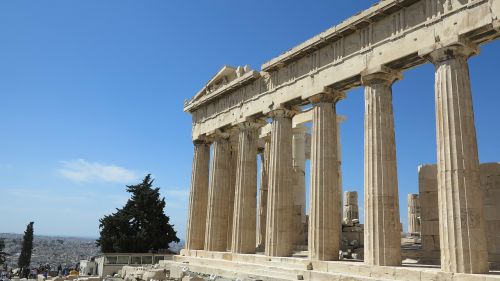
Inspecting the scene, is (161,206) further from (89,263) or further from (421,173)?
(421,173)

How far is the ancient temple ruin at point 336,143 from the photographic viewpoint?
540 inches

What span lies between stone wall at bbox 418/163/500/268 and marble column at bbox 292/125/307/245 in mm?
11254

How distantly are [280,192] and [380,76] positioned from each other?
758 cm

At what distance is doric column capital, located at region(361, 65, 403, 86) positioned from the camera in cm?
1680

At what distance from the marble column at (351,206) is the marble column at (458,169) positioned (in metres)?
18.5

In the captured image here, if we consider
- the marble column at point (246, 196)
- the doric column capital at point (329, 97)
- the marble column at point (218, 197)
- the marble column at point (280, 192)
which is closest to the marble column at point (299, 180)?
the marble column at point (218, 197)

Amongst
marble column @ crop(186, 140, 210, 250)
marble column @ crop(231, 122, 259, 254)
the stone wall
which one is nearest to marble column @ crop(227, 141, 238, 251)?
marble column @ crop(186, 140, 210, 250)

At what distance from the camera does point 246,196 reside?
24.2 meters

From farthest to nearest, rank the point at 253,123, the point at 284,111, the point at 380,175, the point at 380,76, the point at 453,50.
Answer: the point at 253,123 → the point at 284,111 → the point at 380,76 → the point at 380,175 → the point at 453,50

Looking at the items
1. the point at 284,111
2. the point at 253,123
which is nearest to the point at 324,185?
the point at 284,111

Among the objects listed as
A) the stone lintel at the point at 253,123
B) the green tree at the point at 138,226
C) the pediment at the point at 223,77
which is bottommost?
→ the green tree at the point at 138,226

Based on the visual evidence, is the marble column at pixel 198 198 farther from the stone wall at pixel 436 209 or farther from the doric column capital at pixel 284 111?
Answer: the stone wall at pixel 436 209

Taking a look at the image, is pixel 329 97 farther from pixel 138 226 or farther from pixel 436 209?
pixel 138 226

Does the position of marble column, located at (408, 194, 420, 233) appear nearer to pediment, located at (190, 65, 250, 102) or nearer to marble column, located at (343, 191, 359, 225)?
marble column, located at (343, 191, 359, 225)
